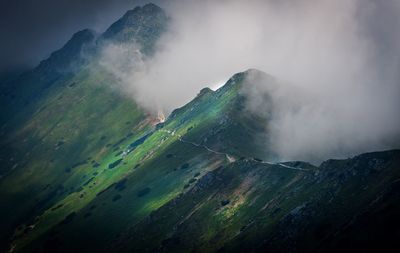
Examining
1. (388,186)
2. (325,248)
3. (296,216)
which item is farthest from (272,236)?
(388,186)

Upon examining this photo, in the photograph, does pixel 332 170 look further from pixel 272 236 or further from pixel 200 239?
pixel 200 239

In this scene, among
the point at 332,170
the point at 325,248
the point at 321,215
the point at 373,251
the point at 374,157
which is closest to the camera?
the point at 373,251

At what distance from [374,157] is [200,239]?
7539cm

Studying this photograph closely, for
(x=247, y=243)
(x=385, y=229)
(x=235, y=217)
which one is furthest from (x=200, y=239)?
(x=385, y=229)

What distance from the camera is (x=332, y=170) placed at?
171 m

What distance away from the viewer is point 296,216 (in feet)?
510

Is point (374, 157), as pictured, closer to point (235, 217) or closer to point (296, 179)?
point (296, 179)

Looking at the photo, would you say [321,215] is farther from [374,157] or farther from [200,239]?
[200,239]

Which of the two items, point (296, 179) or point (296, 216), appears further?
point (296, 179)

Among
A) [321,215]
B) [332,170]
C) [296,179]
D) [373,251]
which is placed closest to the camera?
[373,251]

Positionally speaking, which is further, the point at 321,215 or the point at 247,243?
the point at 247,243

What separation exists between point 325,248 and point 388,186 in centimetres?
2650

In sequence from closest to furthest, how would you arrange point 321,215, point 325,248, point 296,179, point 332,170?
point 325,248 < point 321,215 < point 332,170 < point 296,179

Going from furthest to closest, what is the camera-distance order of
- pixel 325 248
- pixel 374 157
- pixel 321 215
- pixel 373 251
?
pixel 374 157 → pixel 321 215 → pixel 325 248 → pixel 373 251
